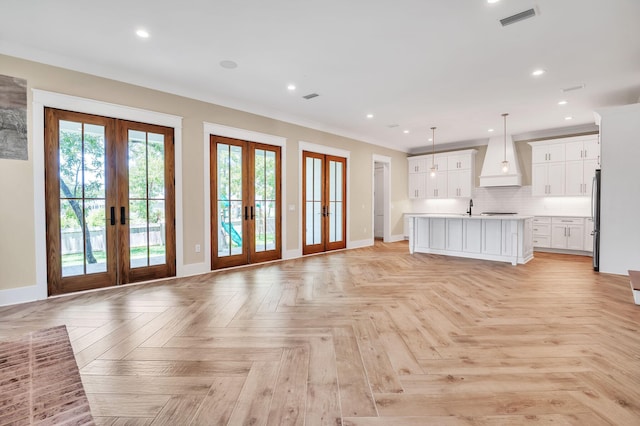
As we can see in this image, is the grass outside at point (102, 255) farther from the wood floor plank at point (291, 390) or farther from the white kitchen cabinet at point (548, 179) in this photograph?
the white kitchen cabinet at point (548, 179)

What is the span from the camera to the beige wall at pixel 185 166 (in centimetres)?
345

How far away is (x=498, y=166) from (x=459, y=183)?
1123mm

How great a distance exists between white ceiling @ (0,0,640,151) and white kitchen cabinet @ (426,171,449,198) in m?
3.47

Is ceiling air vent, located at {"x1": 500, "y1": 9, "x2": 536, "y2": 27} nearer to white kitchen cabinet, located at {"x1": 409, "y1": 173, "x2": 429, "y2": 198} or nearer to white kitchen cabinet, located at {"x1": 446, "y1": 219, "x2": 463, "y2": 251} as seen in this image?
white kitchen cabinet, located at {"x1": 446, "y1": 219, "x2": 463, "y2": 251}

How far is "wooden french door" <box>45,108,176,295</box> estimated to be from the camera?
3.74 m

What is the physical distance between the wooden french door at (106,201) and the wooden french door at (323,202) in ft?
9.27

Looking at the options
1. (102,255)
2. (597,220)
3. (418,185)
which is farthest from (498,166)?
(102,255)

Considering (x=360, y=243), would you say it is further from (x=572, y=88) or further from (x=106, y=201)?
(x=106, y=201)

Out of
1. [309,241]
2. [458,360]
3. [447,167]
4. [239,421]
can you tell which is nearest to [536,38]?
[458,360]

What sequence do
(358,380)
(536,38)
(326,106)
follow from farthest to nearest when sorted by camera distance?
(326,106) → (536,38) → (358,380)

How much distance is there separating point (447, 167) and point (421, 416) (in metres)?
8.28

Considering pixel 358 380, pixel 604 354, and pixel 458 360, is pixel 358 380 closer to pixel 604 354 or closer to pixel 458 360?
pixel 458 360

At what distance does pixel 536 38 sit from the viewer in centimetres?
327

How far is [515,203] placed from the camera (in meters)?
7.95
